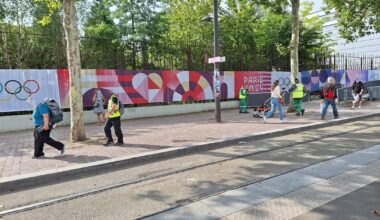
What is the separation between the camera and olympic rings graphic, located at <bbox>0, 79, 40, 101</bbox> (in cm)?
1108

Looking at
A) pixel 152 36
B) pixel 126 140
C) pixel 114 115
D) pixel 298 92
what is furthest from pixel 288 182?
pixel 152 36

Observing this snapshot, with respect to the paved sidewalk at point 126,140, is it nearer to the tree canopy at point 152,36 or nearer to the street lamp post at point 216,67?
the street lamp post at point 216,67

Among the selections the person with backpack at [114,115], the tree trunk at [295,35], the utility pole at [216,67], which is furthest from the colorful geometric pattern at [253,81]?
the person with backpack at [114,115]

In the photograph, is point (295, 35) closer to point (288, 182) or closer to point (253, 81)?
point (253, 81)

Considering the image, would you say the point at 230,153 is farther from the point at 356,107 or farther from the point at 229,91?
the point at 356,107

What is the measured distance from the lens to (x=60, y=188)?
5398 millimetres

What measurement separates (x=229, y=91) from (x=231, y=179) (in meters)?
12.2

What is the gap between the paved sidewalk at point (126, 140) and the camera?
22.0ft

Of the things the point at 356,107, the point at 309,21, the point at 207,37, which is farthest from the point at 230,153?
the point at 309,21

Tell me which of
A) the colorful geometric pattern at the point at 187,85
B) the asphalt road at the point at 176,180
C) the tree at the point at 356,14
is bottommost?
the asphalt road at the point at 176,180

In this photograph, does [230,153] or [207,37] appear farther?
[207,37]

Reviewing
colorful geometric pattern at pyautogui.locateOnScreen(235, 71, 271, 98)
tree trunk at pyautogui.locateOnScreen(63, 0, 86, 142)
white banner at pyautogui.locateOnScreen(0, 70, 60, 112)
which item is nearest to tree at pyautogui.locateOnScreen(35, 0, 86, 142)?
tree trunk at pyautogui.locateOnScreen(63, 0, 86, 142)

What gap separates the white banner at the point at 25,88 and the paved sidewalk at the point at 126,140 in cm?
114

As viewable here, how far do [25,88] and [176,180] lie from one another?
8522mm
